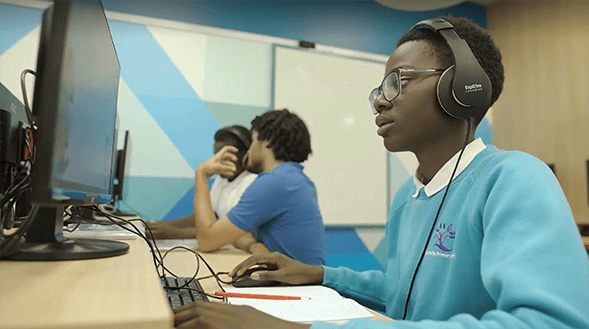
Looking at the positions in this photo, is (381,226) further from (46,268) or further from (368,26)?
(46,268)

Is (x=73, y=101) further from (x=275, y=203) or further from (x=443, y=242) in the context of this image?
(x=275, y=203)

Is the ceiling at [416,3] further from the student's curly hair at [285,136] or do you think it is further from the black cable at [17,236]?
the black cable at [17,236]

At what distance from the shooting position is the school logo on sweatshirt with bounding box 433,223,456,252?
78 cm

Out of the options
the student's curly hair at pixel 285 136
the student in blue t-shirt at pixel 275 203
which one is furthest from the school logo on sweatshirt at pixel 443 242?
the student's curly hair at pixel 285 136

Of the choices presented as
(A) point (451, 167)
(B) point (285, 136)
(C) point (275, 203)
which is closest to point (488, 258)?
(A) point (451, 167)

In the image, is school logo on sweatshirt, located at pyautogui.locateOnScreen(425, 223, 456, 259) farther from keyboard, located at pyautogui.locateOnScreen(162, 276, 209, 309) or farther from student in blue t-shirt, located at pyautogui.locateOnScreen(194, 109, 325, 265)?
student in blue t-shirt, located at pyautogui.locateOnScreen(194, 109, 325, 265)

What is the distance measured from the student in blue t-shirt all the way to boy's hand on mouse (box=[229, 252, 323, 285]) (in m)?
0.59

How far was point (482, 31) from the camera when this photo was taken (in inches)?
37.4

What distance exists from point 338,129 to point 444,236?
7.70 feet

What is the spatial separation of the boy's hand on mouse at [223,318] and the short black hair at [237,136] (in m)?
Answer: 2.10

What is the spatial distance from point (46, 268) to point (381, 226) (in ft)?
9.36

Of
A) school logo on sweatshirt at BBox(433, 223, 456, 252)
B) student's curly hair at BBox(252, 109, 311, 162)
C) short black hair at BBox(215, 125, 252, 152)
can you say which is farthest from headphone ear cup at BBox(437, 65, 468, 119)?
short black hair at BBox(215, 125, 252, 152)

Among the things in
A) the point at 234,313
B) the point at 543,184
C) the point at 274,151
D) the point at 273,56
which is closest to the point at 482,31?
the point at 543,184

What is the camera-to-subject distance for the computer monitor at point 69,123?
1.67 ft
